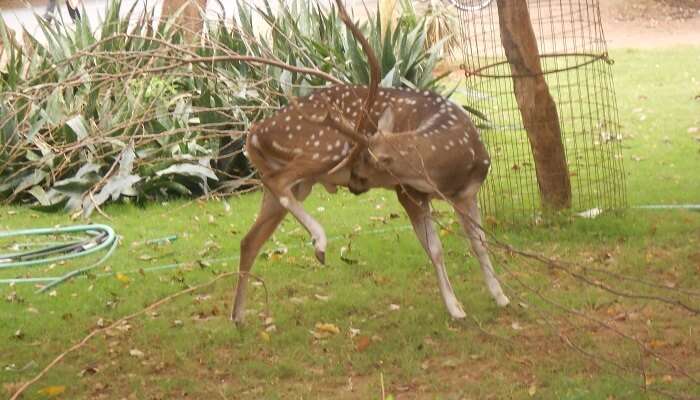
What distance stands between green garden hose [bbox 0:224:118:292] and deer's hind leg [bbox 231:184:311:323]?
6.15 feet

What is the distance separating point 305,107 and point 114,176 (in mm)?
4533

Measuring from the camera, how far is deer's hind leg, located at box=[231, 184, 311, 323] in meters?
7.29

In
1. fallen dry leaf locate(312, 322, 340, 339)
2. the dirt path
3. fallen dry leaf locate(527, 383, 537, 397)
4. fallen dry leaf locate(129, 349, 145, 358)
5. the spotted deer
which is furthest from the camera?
the dirt path

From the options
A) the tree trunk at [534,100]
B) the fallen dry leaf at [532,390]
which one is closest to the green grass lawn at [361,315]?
the fallen dry leaf at [532,390]

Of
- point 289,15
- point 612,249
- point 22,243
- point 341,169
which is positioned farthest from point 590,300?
point 289,15

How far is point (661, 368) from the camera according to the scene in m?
6.23

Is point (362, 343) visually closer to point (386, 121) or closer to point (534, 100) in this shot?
point (386, 121)

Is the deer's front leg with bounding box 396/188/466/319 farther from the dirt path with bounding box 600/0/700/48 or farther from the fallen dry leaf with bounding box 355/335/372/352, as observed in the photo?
the dirt path with bounding box 600/0/700/48

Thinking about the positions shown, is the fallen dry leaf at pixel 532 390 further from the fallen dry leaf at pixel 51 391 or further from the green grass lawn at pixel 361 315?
the fallen dry leaf at pixel 51 391

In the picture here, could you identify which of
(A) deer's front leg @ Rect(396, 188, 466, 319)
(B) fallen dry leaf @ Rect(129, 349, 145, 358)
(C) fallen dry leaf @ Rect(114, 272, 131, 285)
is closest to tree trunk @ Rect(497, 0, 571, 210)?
(A) deer's front leg @ Rect(396, 188, 466, 319)

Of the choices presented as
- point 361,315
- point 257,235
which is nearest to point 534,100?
point 361,315

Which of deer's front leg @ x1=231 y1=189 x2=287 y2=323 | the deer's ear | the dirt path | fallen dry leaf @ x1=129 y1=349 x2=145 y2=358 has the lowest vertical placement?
the dirt path

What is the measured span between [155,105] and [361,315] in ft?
16.0

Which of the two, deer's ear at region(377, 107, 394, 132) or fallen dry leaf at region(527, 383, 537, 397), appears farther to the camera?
deer's ear at region(377, 107, 394, 132)
